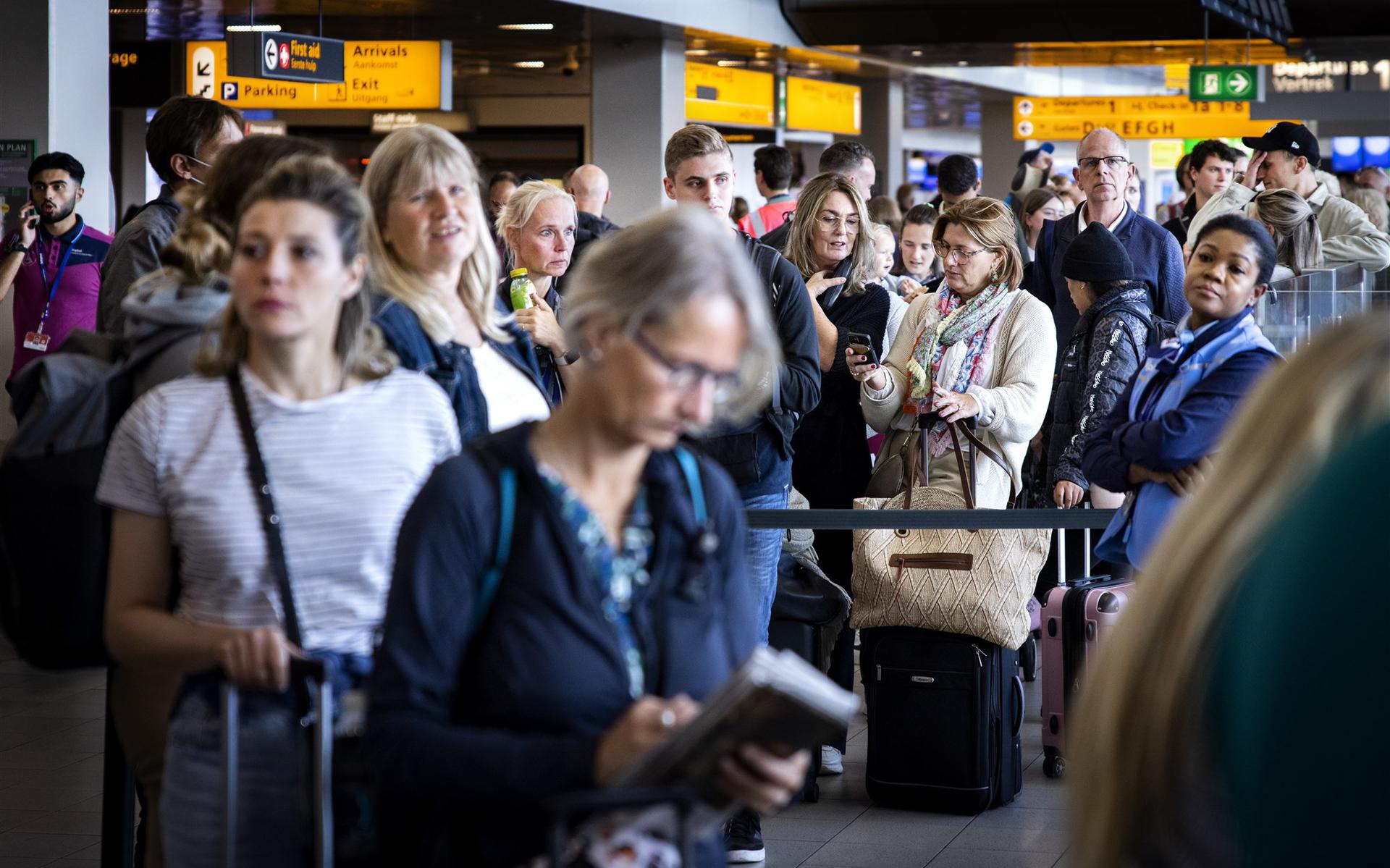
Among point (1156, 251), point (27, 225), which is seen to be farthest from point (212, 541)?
point (27, 225)

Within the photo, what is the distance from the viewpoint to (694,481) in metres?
2.04

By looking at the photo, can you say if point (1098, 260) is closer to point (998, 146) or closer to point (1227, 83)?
point (1227, 83)

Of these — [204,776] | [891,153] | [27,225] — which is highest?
[891,153]

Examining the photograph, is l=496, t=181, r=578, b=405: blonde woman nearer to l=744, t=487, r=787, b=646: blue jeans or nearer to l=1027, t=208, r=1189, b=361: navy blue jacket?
l=744, t=487, r=787, b=646: blue jeans

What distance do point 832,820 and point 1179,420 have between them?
1.75 metres

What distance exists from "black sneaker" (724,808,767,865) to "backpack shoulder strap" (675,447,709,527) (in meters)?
2.71

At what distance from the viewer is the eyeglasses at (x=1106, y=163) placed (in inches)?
296

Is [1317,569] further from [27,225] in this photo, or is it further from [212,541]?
[27,225]

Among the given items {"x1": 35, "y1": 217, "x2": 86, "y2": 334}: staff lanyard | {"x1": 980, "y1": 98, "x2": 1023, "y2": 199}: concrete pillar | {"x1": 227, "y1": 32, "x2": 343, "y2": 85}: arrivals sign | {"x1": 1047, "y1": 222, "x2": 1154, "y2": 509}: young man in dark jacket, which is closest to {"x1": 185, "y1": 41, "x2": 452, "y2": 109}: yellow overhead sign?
{"x1": 227, "y1": 32, "x2": 343, "y2": 85}: arrivals sign

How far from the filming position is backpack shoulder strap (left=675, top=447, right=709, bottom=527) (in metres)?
2.02

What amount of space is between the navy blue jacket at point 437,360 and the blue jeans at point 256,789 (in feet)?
2.48

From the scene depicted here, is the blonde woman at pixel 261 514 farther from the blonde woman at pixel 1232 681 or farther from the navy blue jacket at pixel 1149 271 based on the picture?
the navy blue jacket at pixel 1149 271

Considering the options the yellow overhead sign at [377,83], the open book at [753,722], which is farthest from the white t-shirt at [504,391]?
the yellow overhead sign at [377,83]

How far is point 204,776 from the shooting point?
2.28 meters
